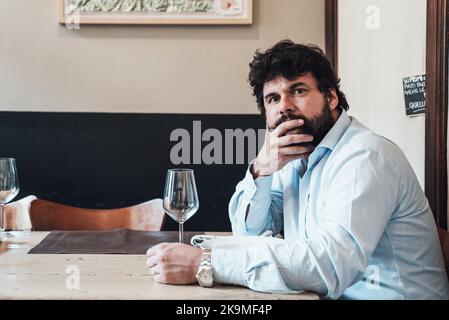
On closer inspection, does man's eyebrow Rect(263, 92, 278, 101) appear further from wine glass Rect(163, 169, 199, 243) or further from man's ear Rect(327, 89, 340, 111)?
wine glass Rect(163, 169, 199, 243)

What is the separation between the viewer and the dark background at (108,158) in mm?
3172

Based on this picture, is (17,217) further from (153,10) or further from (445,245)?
(445,245)

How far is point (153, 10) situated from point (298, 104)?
1.80 metres

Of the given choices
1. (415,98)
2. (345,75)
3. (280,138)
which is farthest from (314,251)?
(345,75)

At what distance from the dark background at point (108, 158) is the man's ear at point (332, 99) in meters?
1.49

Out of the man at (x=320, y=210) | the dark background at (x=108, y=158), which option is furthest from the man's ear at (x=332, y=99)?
the dark background at (x=108, y=158)

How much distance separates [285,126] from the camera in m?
1.56

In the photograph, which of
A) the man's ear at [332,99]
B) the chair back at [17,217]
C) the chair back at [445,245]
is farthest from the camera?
the chair back at [17,217]

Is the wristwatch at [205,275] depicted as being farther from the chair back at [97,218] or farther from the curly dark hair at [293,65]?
the chair back at [97,218]

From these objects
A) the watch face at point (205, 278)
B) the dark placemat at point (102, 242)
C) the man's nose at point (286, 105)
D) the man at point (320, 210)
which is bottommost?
the dark placemat at point (102, 242)

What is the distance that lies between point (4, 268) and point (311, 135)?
32.7 inches

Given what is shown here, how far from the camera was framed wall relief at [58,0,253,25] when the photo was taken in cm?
316

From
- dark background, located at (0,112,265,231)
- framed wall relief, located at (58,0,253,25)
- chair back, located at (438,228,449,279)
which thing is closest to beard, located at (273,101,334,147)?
chair back, located at (438,228,449,279)
